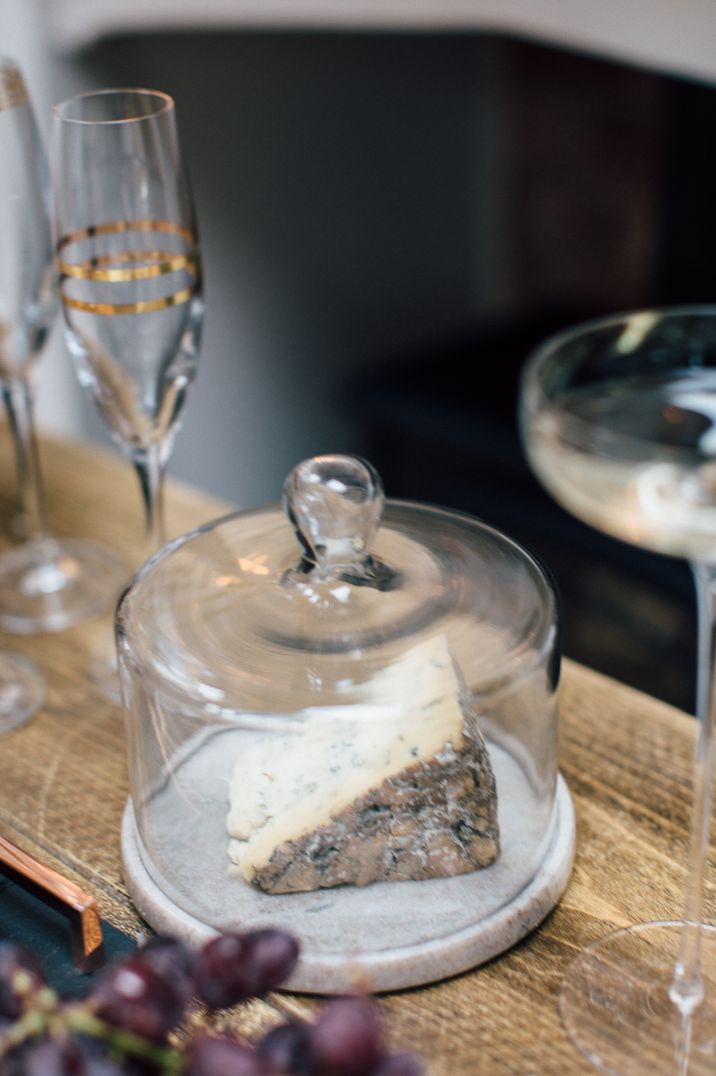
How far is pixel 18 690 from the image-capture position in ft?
2.48

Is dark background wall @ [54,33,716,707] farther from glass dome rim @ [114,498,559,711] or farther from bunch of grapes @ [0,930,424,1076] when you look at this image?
bunch of grapes @ [0,930,424,1076]

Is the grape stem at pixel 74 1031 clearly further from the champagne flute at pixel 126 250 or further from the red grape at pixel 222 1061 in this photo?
the champagne flute at pixel 126 250

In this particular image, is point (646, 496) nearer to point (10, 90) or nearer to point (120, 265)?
point (120, 265)

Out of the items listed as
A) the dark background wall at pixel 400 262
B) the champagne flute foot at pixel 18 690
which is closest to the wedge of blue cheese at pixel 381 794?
the champagne flute foot at pixel 18 690

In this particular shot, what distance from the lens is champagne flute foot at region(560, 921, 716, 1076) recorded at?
495 millimetres

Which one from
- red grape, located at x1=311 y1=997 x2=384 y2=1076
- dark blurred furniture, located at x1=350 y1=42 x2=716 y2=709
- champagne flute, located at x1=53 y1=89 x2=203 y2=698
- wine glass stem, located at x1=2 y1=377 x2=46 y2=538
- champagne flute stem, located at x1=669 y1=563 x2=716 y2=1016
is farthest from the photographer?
dark blurred furniture, located at x1=350 y1=42 x2=716 y2=709

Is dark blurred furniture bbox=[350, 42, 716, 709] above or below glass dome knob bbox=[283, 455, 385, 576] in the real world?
below

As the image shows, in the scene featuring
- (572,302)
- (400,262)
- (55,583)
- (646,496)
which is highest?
(646,496)

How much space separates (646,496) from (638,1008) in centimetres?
22

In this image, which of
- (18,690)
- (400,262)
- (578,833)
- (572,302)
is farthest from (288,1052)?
(572,302)

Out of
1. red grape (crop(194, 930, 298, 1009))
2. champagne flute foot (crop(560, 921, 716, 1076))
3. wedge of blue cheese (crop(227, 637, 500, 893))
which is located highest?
red grape (crop(194, 930, 298, 1009))

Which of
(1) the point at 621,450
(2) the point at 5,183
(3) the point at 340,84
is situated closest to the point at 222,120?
(3) the point at 340,84

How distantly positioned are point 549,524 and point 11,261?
0.96 meters

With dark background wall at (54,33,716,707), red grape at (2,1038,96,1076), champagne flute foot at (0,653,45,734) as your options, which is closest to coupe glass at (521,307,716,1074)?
Answer: red grape at (2,1038,96,1076)
